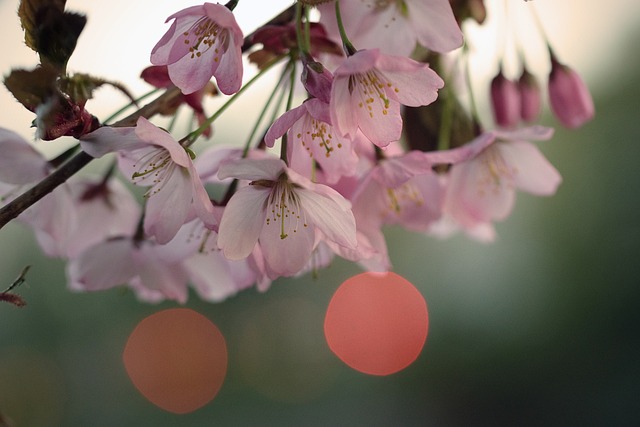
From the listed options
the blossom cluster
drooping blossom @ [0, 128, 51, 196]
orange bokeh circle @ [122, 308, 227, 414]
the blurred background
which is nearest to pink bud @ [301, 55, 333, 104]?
the blossom cluster

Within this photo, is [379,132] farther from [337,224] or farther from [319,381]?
[319,381]

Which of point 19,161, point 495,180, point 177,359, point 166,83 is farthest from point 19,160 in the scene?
point 177,359

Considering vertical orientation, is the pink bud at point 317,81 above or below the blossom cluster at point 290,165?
above

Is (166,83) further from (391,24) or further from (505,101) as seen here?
(505,101)

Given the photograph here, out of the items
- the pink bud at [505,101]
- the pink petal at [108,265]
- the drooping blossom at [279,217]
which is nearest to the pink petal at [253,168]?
the drooping blossom at [279,217]

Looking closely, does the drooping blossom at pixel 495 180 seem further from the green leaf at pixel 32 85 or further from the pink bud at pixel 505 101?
the green leaf at pixel 32 85

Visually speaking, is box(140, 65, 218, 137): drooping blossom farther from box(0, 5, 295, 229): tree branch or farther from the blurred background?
the blurred background
